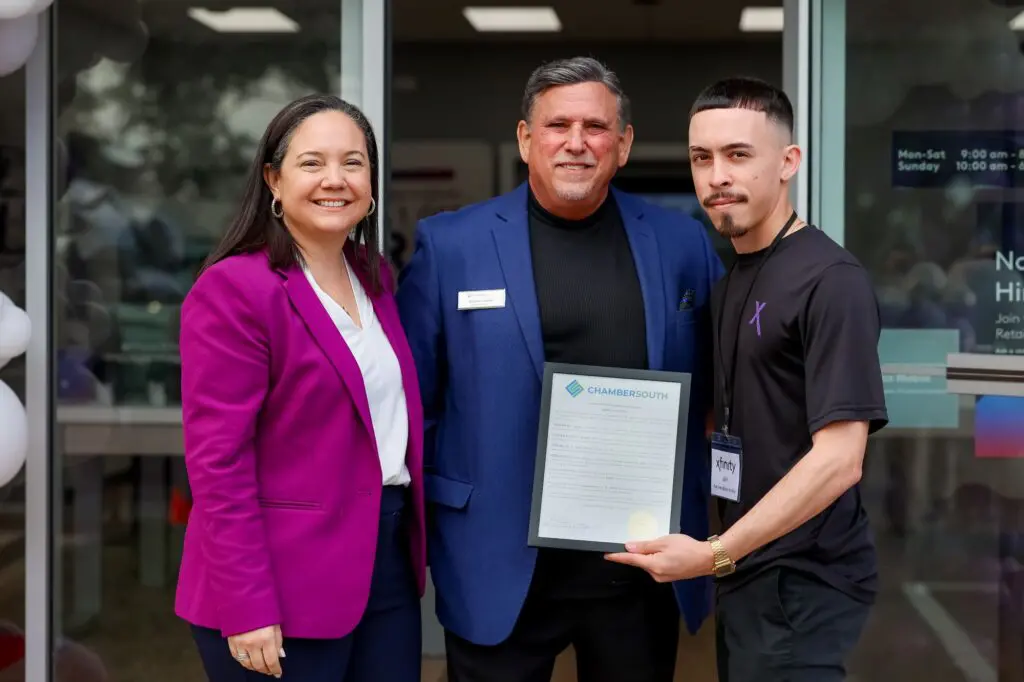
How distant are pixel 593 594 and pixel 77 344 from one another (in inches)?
78.4

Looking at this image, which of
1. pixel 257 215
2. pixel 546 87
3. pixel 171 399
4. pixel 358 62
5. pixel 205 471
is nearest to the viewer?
pixel 205 471

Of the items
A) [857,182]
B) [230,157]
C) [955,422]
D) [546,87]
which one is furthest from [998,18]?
[230,157]

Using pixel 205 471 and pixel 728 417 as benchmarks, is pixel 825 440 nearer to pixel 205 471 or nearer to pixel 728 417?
pixel 728 417

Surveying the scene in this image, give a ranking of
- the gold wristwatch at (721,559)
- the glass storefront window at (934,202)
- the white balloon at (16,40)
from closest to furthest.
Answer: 1. the gold wristwatch at (721,559)
2. the white balloon at (16,40)
3. the glass storefront window at (934,202)

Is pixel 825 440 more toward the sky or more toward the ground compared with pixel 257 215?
more toward the ground

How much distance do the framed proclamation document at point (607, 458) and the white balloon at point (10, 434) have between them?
4.77 ft

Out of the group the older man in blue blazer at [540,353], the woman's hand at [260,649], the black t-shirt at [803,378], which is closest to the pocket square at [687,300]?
the older man in blue blazer at [540,353]

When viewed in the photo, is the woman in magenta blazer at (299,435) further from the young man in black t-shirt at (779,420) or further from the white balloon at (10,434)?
the white balloon at (10,434)

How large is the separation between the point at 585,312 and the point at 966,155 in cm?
166

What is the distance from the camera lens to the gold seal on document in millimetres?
2209

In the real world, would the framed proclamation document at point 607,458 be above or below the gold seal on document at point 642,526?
above

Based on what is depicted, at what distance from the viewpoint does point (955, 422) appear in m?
3.46

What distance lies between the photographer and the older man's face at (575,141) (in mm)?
2322

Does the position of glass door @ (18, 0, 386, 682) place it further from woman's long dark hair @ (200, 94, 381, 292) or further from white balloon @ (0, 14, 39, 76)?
woman's long dark hair @ (200, 94, 381, 292)
